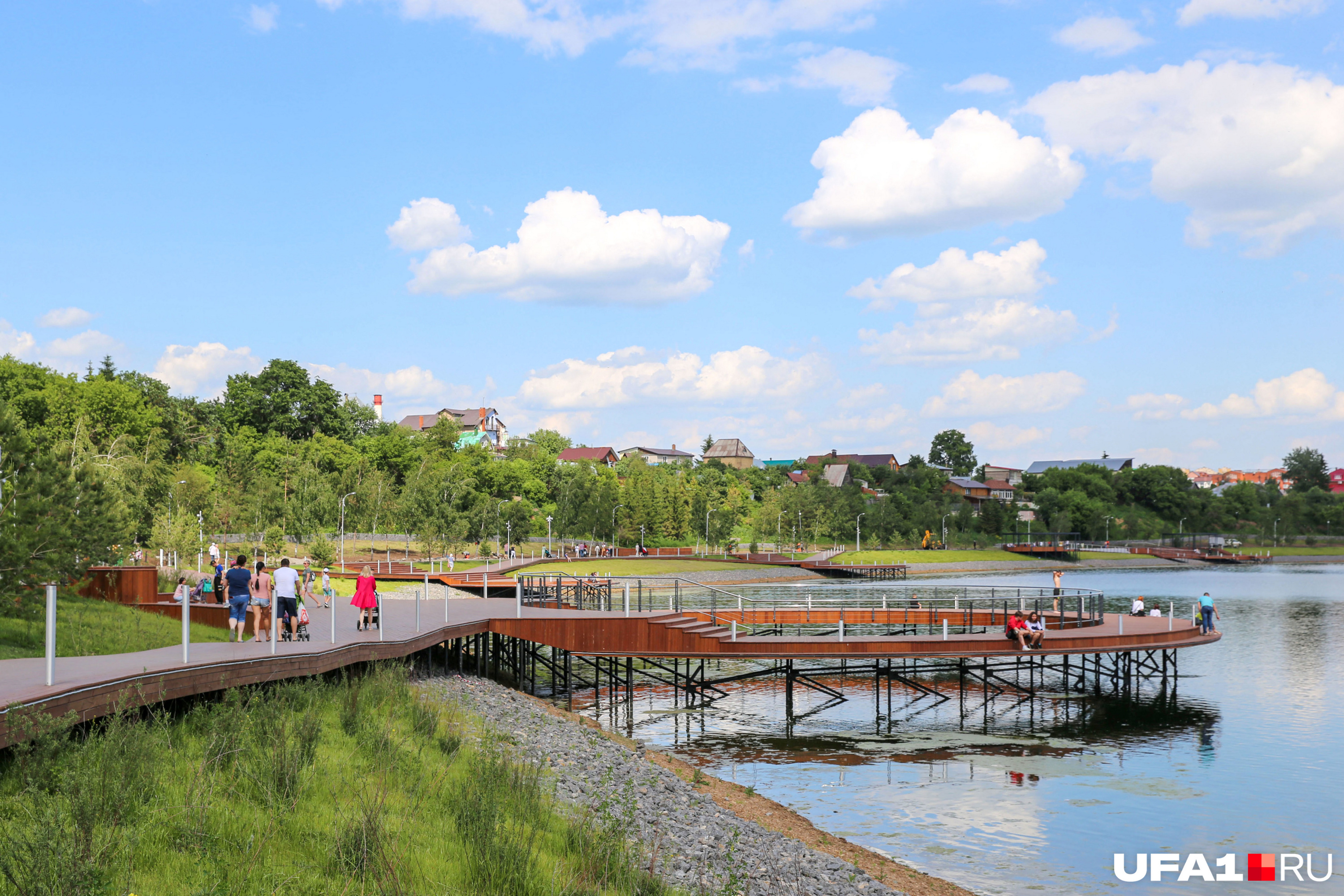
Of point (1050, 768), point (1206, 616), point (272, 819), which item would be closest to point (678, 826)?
point (272, 819)

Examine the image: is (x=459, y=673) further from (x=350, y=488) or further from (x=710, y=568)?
(x=350, y=488)

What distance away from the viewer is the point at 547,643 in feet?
91.6

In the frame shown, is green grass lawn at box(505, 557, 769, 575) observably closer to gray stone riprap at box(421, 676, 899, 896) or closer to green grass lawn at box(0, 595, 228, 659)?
green grass lawn at box(0, 595, 228, 659)

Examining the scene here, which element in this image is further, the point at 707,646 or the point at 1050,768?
the point at 707,646

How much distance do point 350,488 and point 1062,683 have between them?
80.3m

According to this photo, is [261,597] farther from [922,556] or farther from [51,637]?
[922,556]

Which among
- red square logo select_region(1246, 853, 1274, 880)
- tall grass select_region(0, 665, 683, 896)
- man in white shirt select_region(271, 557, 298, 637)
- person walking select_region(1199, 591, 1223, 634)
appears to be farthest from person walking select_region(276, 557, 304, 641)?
person walking select_region(1199, 591, 1223, 634)

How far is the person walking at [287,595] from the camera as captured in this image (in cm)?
1795

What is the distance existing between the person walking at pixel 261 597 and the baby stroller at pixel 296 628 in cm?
33

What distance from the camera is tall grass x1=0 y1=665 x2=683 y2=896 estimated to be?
25.6 feet

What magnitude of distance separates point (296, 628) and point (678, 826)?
10.4 m

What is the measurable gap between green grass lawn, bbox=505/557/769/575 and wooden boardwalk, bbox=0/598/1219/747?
40.3 metres

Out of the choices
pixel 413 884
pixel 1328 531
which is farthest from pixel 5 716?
pixel 1328 531

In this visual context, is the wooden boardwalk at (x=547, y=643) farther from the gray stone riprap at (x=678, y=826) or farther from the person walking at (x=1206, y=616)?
the gray stone riprap at (x=678, y=826)
